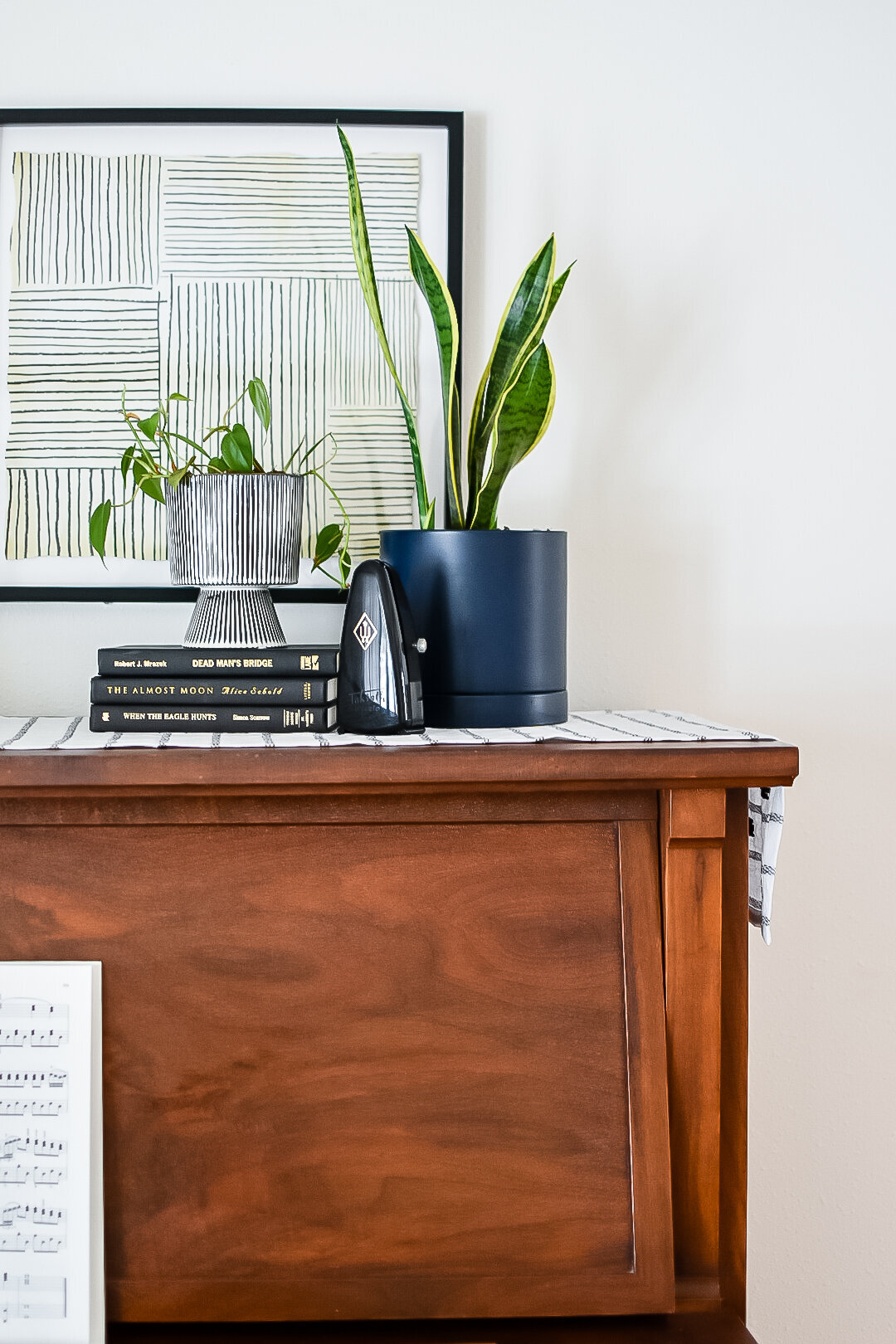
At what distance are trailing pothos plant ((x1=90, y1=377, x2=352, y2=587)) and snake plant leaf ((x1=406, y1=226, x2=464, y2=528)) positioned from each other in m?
0.18

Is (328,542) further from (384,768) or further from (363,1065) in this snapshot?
(363,1065)

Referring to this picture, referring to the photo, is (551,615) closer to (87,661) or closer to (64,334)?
(87,661)

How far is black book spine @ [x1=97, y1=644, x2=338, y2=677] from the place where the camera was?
0.90 metres

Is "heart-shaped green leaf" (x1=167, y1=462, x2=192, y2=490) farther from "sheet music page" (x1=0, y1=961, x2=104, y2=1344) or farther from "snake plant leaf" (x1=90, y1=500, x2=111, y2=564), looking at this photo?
"sheet music page" (x1=0, y1=961, x2=104, y2=1344)

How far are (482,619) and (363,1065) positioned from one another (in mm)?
408

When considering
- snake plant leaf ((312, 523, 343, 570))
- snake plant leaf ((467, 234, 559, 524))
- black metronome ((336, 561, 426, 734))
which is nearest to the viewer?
black metronome ((336, 561, 426, 734))

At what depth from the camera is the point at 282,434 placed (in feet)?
3.84

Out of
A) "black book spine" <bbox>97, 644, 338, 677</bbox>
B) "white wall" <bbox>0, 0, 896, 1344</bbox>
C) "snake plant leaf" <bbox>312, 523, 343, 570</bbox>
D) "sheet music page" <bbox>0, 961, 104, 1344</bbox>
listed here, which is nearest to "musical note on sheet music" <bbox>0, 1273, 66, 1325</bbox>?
"sheet music page" <bbox>0, 961, 104, 1344</bbox>

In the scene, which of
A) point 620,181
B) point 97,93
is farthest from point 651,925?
point 97,93

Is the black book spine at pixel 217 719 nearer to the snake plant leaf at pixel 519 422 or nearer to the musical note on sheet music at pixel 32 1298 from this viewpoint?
the snake plant leaf at pixel 519 422

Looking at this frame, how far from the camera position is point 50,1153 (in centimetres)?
80

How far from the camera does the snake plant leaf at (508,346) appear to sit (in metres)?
0.98

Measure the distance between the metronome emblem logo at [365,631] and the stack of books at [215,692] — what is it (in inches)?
1.6

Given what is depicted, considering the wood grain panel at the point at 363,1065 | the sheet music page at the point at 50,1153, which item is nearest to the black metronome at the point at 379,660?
the wood grain panel at the point at 363,1065
